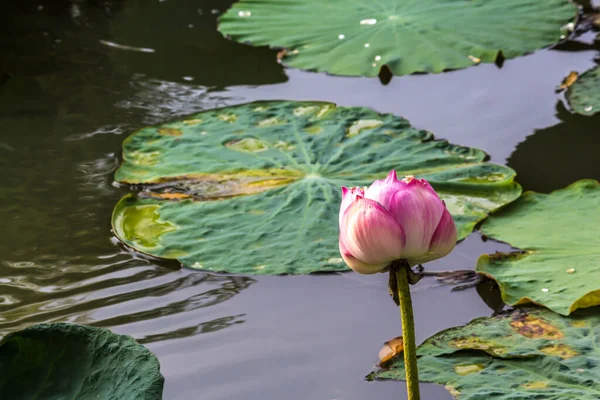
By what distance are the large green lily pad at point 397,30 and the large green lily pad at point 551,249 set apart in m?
0.76

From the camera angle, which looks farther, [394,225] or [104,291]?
[104,291]

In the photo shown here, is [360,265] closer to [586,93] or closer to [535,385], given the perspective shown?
[535,385]

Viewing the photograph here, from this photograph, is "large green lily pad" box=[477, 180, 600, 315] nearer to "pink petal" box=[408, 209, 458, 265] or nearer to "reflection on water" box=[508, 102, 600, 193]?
"reflection on water" box=[508, 102, 600, 193]

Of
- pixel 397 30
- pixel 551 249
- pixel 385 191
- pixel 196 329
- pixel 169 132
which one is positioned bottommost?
pixel 196 329

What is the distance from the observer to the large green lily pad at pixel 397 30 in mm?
→ 2508

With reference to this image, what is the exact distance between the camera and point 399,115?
90.1 inches

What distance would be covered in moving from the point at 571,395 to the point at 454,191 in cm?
78

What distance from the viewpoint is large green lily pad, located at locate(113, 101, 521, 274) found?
1719mm

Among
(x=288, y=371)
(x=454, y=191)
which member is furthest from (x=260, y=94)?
(x=288, y=371)

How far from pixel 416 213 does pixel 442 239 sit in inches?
2.0

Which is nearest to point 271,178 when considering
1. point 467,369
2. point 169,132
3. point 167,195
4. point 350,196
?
point 167,195

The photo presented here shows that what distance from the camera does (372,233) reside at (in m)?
0.98

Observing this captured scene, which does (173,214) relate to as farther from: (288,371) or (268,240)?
(288,371)

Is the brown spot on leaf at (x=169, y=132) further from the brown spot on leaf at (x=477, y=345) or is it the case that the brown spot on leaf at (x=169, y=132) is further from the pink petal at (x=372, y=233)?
the pink petal at (x=372, y=233)
